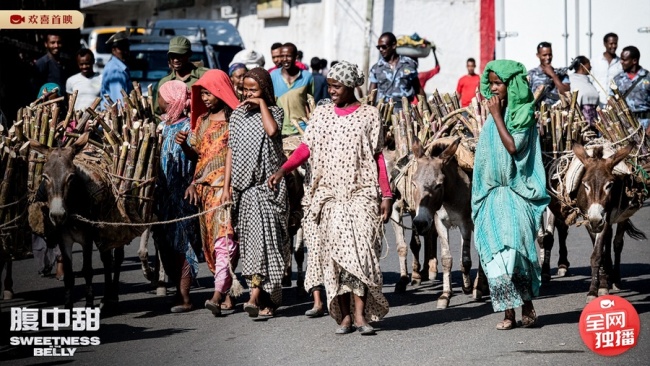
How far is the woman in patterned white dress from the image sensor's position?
869cm

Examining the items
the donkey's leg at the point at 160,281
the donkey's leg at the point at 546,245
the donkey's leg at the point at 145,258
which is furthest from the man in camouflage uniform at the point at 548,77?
the donkey's leg at the point at 160,281

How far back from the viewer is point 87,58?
48.8 ft

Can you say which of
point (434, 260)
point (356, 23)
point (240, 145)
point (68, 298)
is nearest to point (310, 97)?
point (434, 260)

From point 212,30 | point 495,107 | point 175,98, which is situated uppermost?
point 212,30

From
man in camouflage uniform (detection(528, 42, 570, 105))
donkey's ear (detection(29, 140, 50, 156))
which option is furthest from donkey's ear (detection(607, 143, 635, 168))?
man in camouflage uniform (detection(528, 42, 570, 105))

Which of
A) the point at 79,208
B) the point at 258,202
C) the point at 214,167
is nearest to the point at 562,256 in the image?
the point at 258,202

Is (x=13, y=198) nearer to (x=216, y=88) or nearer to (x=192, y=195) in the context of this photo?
(x=192, y=195)

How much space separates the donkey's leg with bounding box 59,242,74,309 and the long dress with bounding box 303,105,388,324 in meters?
2.04

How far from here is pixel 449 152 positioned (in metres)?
10.0

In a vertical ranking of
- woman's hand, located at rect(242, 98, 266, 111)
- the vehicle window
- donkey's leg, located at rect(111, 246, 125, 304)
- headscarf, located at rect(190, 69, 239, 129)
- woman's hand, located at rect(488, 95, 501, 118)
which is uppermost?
the vehicle window

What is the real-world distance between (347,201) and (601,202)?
2255 millimetres

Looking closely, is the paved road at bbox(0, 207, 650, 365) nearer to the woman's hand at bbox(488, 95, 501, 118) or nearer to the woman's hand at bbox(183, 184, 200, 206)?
the woman's hand at bbox(183, 184, 200, 206)

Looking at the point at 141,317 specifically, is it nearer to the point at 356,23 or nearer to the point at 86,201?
the point at 86,201

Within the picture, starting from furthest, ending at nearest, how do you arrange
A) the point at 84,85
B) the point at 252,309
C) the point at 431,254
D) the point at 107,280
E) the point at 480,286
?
1. the point at 84,85
2. the point at 431,254
3. the point at 480,286
4. the point at 107,280
5. the point at 252,309
